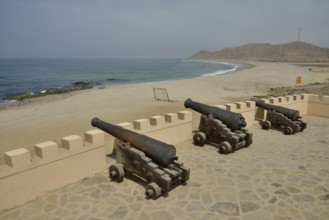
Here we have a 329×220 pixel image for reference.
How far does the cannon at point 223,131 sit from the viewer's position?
315 inches

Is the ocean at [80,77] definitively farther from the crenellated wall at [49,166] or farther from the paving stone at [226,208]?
the paving stone at [226,208]

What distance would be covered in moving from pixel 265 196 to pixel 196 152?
9.17 ft

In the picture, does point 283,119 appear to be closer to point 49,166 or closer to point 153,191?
point 153,191

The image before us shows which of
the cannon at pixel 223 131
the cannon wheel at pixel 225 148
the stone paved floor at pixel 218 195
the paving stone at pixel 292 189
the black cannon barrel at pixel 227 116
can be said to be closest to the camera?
the stone paved floor at pixel 218 195

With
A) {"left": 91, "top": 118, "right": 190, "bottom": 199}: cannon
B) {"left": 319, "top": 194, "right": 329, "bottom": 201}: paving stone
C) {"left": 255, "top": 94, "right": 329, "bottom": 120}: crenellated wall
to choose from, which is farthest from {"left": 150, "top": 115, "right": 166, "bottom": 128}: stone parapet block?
{"left": 255, "top": 94, "right": 329, "bottom": 120}: crenellated wall

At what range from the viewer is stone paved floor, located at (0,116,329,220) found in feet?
16.4

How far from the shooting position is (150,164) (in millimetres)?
5746

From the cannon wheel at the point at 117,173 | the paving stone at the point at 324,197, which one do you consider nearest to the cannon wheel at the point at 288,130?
the paving stone at the point at 324,197

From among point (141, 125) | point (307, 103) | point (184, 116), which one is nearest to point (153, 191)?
point (141, 125)

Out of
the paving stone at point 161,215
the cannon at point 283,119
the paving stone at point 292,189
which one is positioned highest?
the cannon at point 283,119

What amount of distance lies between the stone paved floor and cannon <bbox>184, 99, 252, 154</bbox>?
43 centimetres

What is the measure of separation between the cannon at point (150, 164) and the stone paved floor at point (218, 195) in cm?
20

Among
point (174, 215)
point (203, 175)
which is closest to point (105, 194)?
point (174, 215)

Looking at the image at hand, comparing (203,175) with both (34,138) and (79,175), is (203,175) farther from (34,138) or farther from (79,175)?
(34,138)
